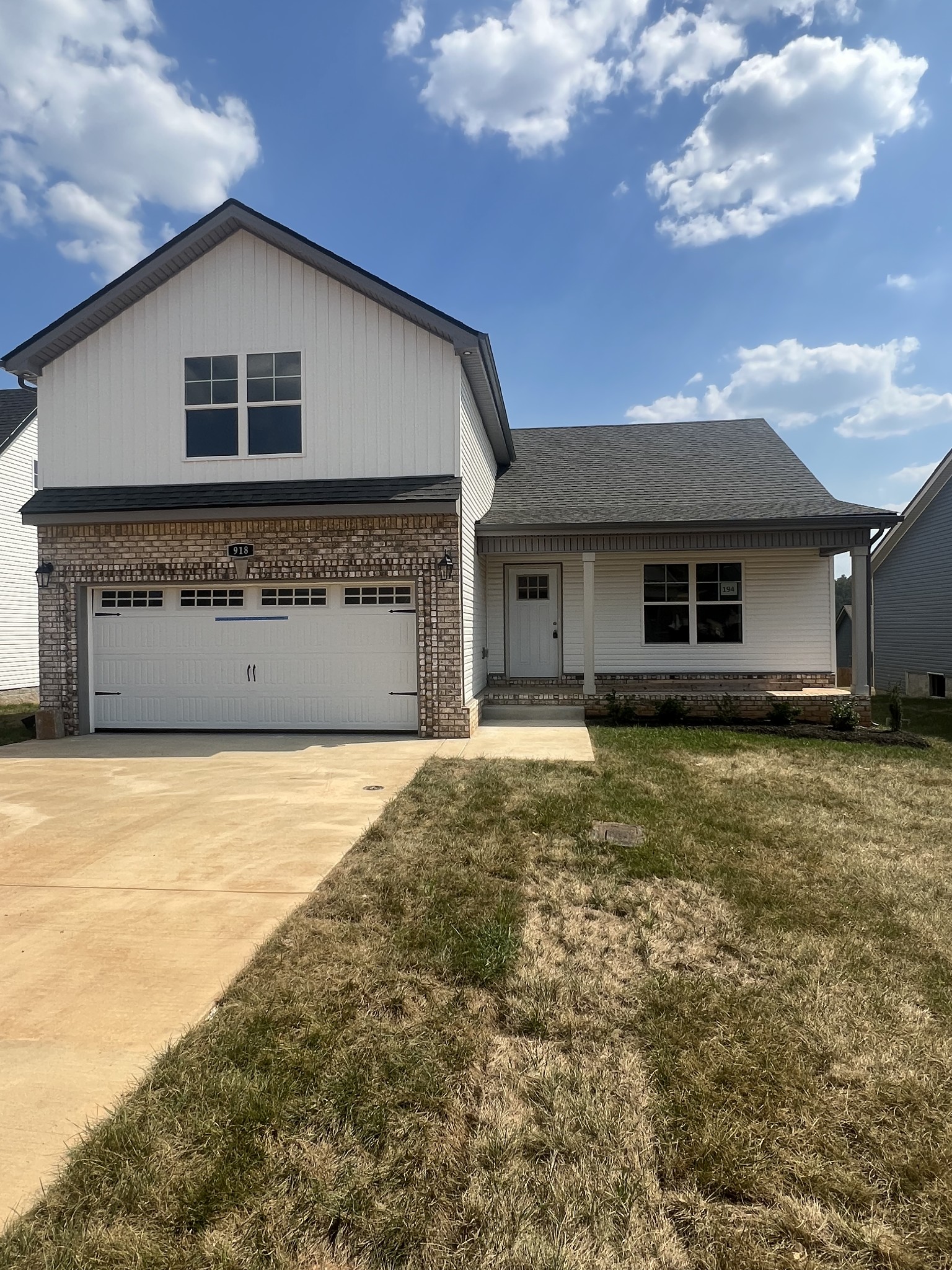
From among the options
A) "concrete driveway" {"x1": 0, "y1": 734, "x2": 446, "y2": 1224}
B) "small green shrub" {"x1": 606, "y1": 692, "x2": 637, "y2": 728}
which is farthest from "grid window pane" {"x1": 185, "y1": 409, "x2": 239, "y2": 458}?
"small green shrub" {"x1": 606, "y1": 692, "x2": 637, "y2": 728}

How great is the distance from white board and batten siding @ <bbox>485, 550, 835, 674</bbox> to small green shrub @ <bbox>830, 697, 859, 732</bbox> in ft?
7.00

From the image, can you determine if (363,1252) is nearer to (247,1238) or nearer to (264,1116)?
(247,1238)

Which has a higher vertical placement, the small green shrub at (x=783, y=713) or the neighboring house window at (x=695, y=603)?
the neighboring house window at (x=695, y=603)

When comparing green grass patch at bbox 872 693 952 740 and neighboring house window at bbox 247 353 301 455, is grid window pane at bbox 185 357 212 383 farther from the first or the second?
green grass patch at bbox 872 693 952 740

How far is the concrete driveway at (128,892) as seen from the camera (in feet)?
8.63

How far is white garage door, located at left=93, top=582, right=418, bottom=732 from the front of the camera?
33.1 ft

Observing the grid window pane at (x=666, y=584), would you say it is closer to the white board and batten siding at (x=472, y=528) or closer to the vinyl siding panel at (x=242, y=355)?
the white board and batten siding at (x=472, y=528)

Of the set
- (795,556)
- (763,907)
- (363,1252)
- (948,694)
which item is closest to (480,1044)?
(363,1252)

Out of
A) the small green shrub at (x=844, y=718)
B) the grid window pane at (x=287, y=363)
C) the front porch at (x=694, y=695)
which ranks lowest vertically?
the small green shrub at (x=844, y=718)

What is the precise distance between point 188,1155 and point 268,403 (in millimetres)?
9603

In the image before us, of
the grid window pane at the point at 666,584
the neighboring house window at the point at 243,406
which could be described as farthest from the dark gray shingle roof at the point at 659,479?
the neighboring house window at the point at 243,406

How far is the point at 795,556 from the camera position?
12.9m

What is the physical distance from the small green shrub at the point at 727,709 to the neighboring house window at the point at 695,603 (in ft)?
6.57

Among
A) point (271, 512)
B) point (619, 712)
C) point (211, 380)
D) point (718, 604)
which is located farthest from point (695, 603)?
point (211, 380)
